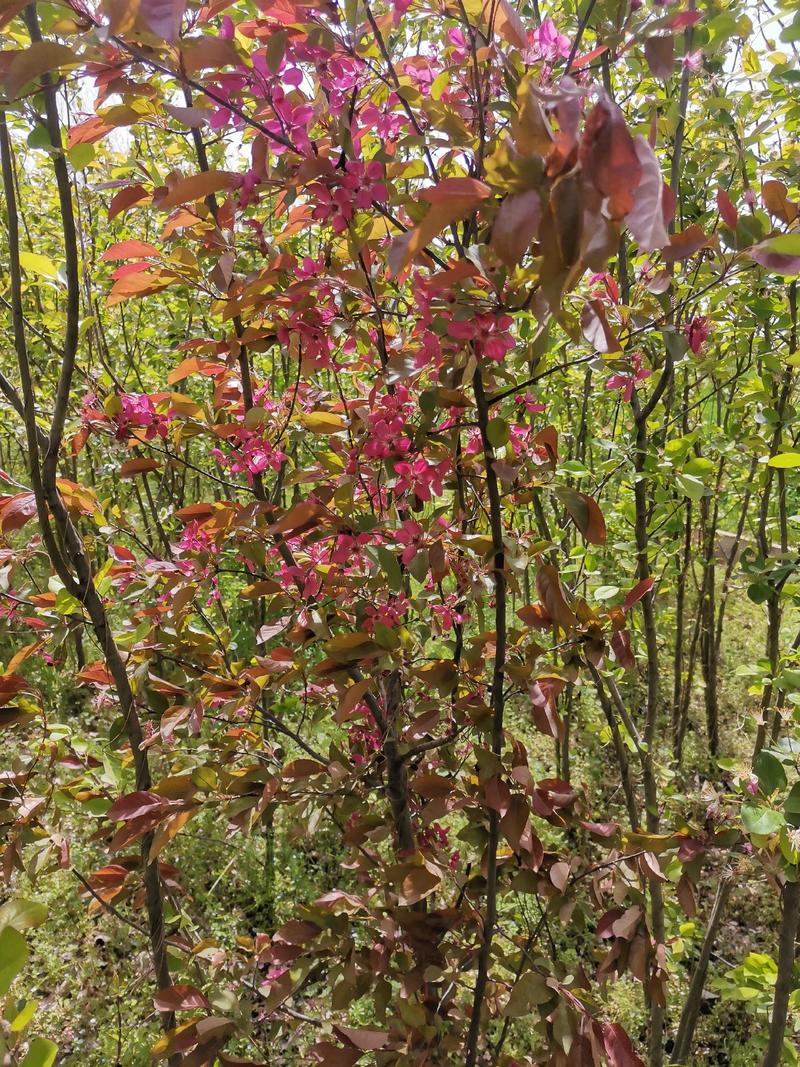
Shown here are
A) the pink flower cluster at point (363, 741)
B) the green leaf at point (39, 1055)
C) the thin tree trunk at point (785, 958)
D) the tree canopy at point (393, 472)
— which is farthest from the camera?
the pink flower cluster at point (363, 741)

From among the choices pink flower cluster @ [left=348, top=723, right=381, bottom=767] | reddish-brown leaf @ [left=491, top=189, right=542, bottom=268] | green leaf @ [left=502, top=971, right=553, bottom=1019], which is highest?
reddish-brown leaf @ [left=491, top=189, right=542, bottom=268]

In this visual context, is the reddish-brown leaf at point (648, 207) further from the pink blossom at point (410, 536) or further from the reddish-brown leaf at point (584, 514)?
the pink blossom at point (410, 536)

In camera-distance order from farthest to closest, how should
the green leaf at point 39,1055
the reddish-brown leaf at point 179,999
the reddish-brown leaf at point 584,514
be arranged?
the reddish-brown leaf at point 179,999
the reddish-brown leaf at point 584,514
the green leaf at point 39,1055

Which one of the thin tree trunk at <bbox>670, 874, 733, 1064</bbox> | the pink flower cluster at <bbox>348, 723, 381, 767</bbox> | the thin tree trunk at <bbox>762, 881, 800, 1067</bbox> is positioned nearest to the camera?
the thin tree trunk at <bbox>762, 881, 800, 1067</bbox>

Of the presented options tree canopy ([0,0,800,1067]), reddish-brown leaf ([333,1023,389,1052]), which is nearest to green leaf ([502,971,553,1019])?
tree canopy ([0,0,800,1067])

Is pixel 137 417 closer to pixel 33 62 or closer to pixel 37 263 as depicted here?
pixel 37 263

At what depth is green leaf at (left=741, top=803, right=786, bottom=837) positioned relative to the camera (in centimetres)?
92

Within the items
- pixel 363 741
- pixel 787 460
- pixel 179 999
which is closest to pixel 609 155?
pixel 787 460

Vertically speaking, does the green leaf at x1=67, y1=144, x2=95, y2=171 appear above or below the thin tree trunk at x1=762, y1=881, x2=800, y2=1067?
above

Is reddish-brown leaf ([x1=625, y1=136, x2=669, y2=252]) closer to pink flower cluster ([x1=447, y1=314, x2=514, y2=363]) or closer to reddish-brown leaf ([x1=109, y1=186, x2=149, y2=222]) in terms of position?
pink flower cluster ([x1=447, y1=314, x2=514, y2=363])

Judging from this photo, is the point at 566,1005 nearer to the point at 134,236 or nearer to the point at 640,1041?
the point at 640,1041

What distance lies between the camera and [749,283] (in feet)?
4.90

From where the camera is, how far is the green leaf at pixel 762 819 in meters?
0.92

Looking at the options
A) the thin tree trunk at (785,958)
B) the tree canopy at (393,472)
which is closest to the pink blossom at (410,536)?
the tree canopy at (393,472)
